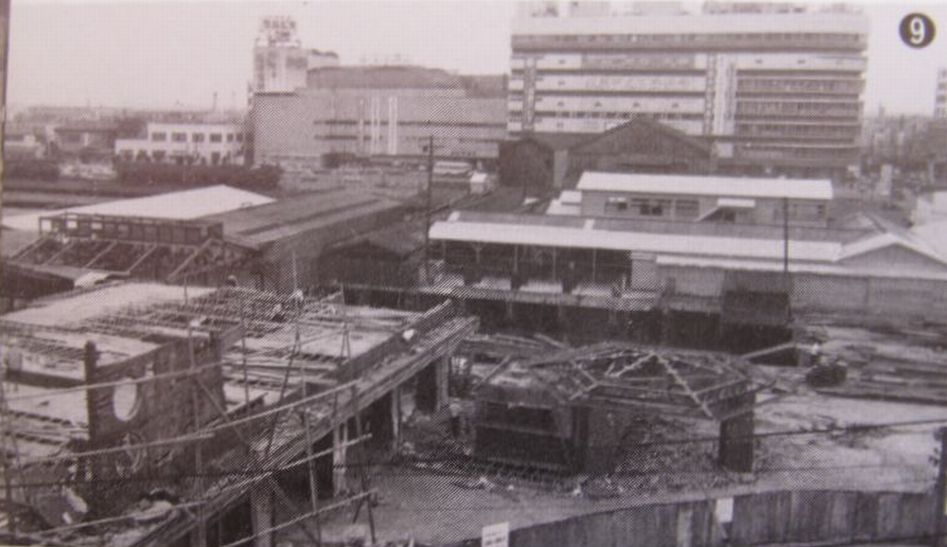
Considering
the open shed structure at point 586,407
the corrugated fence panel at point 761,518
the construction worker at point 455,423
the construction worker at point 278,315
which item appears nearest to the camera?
the corrugated fence panel at point 761,518

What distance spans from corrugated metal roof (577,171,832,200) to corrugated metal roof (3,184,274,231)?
8.92 metres

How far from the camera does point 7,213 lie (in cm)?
1514

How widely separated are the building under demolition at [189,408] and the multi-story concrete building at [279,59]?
3276 millimetres

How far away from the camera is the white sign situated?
7305mm

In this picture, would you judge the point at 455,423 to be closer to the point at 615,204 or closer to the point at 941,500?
the point at 941,500

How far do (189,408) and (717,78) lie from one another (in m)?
31.0

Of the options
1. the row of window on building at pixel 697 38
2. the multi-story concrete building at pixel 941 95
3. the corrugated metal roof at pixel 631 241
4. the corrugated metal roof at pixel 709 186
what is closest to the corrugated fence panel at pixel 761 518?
the multi-story concrete building at pixel 941 95

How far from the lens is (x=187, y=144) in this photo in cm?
2423

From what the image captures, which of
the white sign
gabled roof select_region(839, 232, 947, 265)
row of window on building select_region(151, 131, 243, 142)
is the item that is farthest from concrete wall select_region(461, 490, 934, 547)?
row of window on building select_region(151, 131, 243, 142)

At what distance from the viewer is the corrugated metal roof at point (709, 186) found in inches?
890

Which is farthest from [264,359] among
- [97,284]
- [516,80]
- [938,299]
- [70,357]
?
[516,80]

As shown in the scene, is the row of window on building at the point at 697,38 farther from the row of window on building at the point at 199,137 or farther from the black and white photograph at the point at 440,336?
the row of window on building at the point at 199,137

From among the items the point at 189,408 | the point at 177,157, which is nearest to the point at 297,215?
the point at 177,157

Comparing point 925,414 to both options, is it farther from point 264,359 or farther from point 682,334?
point 264,359
